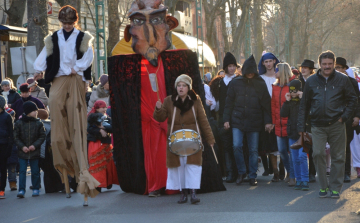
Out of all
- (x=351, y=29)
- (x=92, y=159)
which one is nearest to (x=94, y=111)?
(x=92, y=159)

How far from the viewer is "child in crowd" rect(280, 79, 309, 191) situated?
33.4 ft

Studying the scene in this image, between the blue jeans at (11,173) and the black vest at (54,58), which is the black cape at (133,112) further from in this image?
the blue jeans at (11,173)

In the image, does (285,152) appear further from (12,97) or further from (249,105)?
(12,97)

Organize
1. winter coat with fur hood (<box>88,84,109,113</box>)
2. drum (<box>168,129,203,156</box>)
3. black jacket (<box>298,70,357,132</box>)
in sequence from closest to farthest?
drum (<box>168,129,203,156</box>)
black jacket (<box>298,70,357,132</box>)
winter coat with fur hood (<box>88,84,109,113</box>)

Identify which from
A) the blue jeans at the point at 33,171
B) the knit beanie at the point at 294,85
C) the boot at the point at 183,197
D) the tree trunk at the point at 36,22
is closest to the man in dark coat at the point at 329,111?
the knit beanie at the point at 294,85

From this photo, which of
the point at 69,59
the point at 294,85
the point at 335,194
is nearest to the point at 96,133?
the point at 69,59

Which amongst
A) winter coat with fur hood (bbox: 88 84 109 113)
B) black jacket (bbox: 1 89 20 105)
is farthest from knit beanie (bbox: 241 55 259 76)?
black jacket (bbox: 1 89 20 105)

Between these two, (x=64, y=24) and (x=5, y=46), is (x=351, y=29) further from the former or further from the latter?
(x=64, y=24)

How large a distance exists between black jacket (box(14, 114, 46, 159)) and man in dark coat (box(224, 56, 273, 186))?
3.03 meters

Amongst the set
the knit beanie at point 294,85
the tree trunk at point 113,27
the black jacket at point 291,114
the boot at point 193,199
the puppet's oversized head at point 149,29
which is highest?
the tree trunk at point 113,27

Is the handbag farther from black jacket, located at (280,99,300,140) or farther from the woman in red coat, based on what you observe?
the woman in red coat

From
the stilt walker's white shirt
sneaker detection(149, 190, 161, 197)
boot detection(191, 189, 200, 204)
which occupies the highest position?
the stilt walker's white shirt

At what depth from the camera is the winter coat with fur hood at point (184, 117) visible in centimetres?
900

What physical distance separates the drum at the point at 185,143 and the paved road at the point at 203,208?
73 cm
